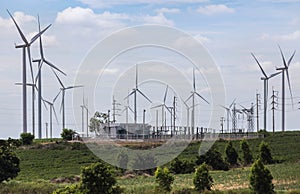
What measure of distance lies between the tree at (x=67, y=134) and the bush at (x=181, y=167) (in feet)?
113

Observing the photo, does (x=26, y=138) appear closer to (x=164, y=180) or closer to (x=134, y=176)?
(x=134, y=176)

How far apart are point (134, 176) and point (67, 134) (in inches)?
1475

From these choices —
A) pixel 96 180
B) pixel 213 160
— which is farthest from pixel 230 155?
pixel 96 180

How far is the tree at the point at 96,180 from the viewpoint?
40000mm

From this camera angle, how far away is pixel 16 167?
189ft

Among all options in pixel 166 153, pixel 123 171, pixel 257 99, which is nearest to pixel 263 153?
pixel 166 153

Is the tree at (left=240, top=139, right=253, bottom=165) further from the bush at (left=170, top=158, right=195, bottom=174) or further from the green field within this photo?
the bush at (left=170, top=158, right=195, bottom=174)

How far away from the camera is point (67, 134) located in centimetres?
10269

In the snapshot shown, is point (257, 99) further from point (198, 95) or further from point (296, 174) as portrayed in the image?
point (296, 174)

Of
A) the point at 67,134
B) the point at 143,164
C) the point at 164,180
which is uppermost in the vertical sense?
the point at 67,134

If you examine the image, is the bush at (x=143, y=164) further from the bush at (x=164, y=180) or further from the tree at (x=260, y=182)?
the tree at (x=260, y=182)

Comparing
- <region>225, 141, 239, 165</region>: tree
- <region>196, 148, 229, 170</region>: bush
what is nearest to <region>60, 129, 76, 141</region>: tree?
<region>225, 141, 239, 165</region>: tree

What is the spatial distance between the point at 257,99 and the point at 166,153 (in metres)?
51.3

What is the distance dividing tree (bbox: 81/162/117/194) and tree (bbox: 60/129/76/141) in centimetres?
6196
